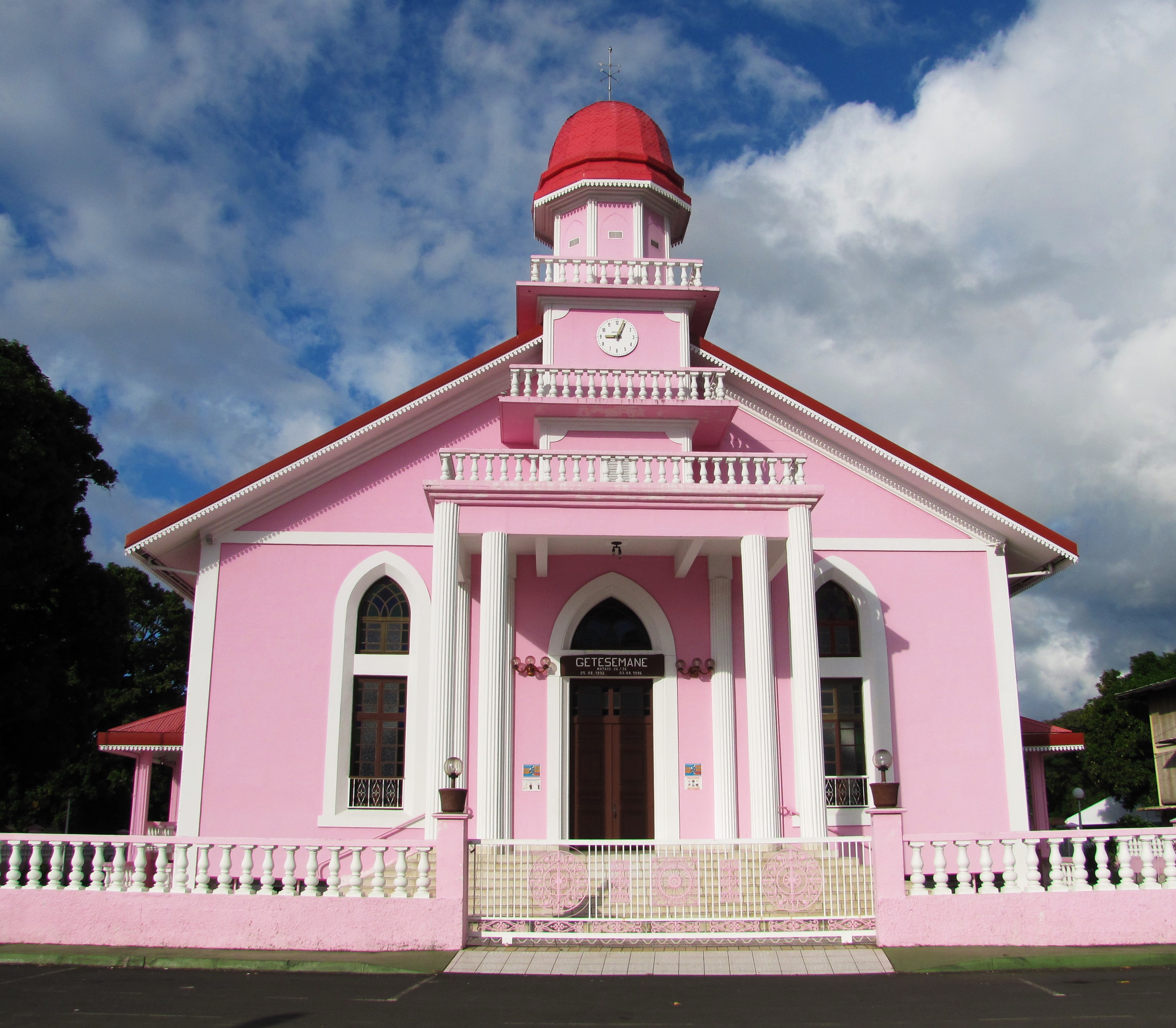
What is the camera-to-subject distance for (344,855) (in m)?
12.6

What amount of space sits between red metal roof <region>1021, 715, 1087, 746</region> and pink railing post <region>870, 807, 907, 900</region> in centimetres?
900

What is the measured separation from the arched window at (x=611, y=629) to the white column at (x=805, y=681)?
2804 millimetres

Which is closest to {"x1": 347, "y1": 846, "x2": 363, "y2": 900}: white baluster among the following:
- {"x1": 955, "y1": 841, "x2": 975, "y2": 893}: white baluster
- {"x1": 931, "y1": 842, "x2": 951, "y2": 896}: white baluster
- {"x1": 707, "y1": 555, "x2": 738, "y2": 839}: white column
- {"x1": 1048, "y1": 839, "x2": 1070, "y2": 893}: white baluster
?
{"x1": 931, "y1": 842, "x2": 951, "y2": 896}: white baluster

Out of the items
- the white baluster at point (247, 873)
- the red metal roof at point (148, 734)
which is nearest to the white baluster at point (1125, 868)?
the white baluster at point (247, 873)

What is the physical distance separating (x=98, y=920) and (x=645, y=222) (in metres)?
14.1

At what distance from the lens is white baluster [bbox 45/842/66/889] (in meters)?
10.5

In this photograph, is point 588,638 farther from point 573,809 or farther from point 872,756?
point 872,756

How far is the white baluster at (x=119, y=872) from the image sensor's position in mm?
10445

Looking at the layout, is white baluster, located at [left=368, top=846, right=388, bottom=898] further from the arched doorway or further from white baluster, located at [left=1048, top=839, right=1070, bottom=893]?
white baluster, located at [left=1048, top=839, right=1070, bottom=893]

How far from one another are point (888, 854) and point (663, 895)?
7.68 feet

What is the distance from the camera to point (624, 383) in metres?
16.4

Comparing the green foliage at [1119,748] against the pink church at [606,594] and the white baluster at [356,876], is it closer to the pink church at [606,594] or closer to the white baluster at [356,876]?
the pink church at [606,594]

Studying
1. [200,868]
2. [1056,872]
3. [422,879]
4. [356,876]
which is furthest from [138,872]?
[1056,872]

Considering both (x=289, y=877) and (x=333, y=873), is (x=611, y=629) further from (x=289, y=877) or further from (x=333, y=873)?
(x=289, y=877)
